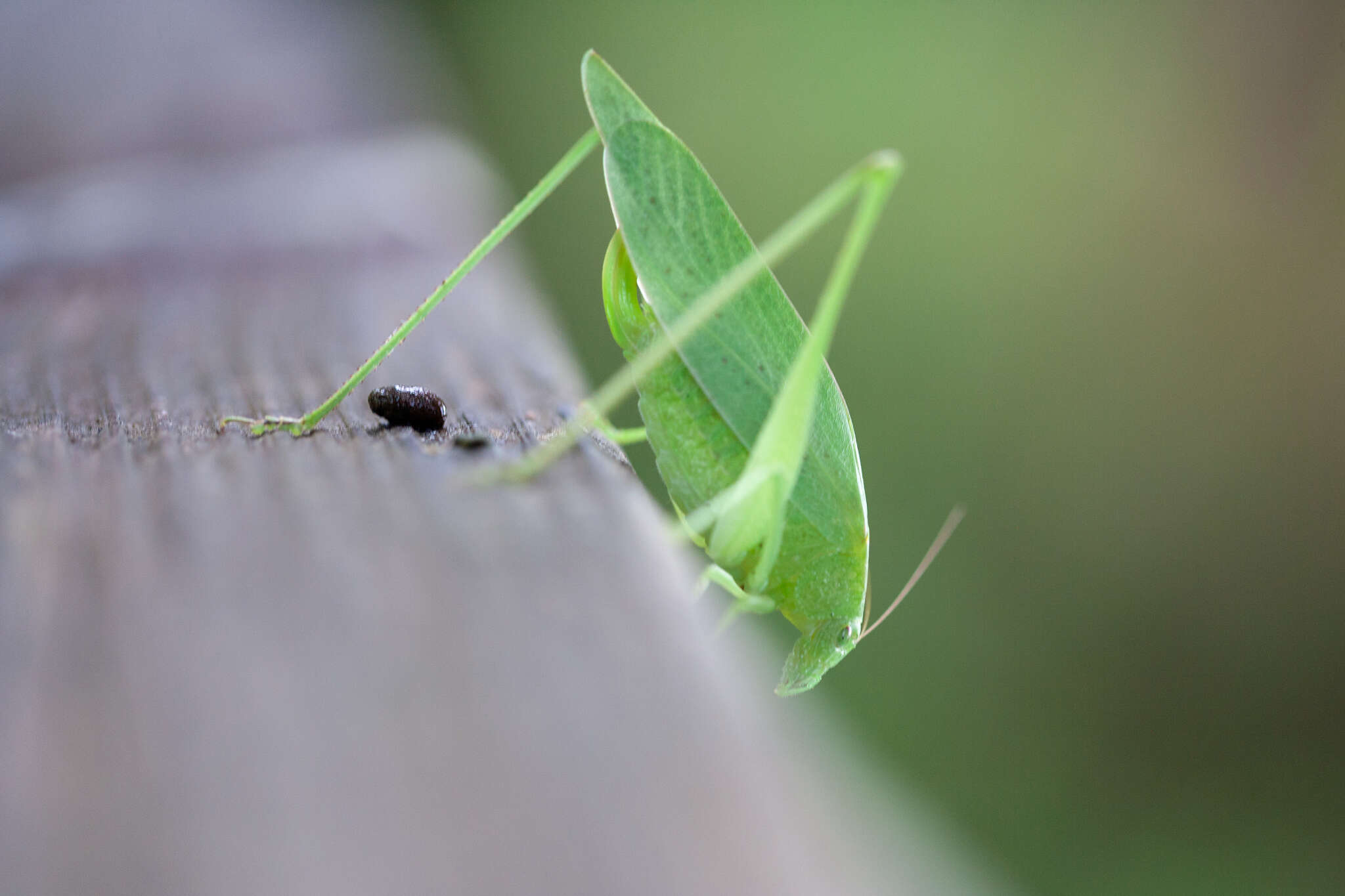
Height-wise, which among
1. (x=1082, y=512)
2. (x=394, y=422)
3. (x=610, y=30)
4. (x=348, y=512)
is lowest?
(x=348, y=512)

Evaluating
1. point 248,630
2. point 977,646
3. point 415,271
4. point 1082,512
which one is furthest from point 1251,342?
point 248,630

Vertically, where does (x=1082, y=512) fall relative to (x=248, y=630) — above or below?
above

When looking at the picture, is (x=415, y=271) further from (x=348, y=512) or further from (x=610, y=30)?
(x=610, y=30)

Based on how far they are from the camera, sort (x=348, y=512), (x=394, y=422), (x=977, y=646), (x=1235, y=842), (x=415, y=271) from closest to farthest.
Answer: (x=348, y=512), (x=394, y=422), (x=415, y=271), (x=1235, y=842), (x=977, y=646)

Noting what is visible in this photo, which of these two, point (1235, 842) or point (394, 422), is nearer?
point (394, 422)

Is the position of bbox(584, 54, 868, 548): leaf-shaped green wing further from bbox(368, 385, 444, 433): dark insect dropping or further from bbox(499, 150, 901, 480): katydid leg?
bbox(368, 385, 444, 433): dark insect dropping

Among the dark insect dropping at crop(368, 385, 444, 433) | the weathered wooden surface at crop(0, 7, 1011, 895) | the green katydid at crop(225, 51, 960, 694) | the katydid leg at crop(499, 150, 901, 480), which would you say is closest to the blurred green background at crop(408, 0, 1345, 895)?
the green katydid at crop(225, 51, 960, 694)

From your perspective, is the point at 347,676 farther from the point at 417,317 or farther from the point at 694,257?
the point at 694,257
